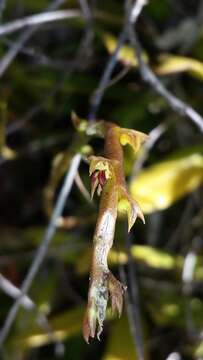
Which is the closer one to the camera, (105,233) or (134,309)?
(105,233)

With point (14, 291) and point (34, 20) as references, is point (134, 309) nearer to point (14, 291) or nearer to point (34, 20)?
point (14, 291)

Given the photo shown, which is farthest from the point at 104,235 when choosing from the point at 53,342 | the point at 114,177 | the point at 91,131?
the point at 53,342

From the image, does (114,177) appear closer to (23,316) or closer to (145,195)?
(145,195)

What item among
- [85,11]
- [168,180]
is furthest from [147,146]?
[85,11]

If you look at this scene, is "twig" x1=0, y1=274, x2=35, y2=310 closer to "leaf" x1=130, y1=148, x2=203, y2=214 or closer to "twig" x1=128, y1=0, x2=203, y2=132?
"leaf" x1=130, y1=148, x2=203, y2=214

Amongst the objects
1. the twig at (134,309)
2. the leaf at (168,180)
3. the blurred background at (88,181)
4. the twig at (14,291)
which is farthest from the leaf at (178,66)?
the twig at (14,291)

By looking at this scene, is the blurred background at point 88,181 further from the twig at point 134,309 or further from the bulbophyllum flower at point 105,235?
the bulbophyllum flower at point 105,235

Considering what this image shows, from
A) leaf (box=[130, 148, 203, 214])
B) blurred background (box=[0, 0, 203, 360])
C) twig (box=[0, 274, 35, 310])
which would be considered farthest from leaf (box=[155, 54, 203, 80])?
twig (box=[0, 274, 35, 310])
